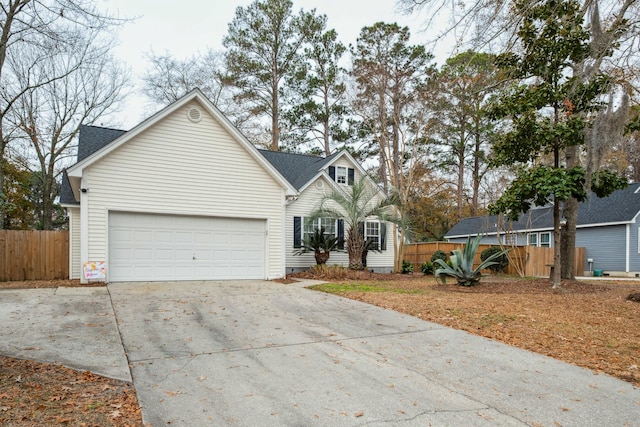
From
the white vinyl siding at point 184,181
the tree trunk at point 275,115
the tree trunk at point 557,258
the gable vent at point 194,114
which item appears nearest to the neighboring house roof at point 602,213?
the tree trunk at point 557,258

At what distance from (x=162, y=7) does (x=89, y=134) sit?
31.1ft

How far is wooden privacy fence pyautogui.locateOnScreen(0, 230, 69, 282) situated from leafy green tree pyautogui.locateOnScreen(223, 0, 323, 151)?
14.5 meters

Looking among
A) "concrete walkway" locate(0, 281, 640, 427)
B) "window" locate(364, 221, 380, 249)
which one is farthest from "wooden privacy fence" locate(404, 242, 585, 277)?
"concrete walkway" locate(0, 281, 640, 427)

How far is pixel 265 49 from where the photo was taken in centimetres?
2558

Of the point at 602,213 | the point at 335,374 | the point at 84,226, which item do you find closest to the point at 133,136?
the point at 84,226

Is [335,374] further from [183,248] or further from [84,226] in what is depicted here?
[84,226]

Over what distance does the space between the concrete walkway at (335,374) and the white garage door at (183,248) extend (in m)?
4.04

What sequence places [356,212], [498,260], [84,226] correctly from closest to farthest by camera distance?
[84,226]
[356,212]
[498,260]

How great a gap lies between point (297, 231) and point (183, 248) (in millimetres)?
5146

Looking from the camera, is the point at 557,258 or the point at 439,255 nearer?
the point at 557,258

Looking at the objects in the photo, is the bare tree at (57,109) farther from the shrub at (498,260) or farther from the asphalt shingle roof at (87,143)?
the shrub at (498,260)

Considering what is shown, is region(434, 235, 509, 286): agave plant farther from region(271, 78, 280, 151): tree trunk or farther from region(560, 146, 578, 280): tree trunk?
region(271, 78, 280, 151): tree trunk

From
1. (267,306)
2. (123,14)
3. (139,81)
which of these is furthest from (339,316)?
(139,81)

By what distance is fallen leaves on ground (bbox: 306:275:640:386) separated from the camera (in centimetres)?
542
